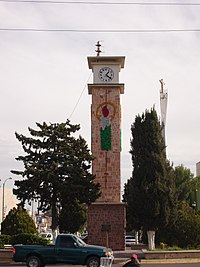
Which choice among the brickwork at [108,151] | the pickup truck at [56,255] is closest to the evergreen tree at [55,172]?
the brickwork at [108,151]

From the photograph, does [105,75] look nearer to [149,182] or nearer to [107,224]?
[149,182]

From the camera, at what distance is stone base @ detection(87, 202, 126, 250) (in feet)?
129

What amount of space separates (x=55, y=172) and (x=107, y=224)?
18.6 ft

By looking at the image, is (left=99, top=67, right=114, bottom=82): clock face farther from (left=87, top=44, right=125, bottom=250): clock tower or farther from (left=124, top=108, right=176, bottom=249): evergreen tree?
(left=124, top=108, right=176, bottom=249): evergreen tree

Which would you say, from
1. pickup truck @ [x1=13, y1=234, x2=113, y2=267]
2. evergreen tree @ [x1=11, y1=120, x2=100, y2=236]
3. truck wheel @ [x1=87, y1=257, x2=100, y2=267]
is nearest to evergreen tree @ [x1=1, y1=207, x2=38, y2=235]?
evergreen tree @ [x1=11, y1=120, x2=100, y2=236]

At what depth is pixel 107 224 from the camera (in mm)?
39594

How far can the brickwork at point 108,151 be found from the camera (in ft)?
133

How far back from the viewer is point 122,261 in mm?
31703

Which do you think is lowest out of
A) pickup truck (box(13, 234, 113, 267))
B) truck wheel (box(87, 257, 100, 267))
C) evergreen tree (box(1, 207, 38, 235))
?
truck wheel (box(87, 257, 100, 267))

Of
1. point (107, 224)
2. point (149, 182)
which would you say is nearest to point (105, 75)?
point (149, 182)

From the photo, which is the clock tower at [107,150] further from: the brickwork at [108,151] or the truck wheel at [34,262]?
the truck wheel at [34,262]

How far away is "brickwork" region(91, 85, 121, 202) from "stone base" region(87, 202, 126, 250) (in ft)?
2.47

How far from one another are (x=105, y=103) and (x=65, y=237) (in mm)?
18335

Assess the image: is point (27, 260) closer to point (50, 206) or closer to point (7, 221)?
point (50, 206)
